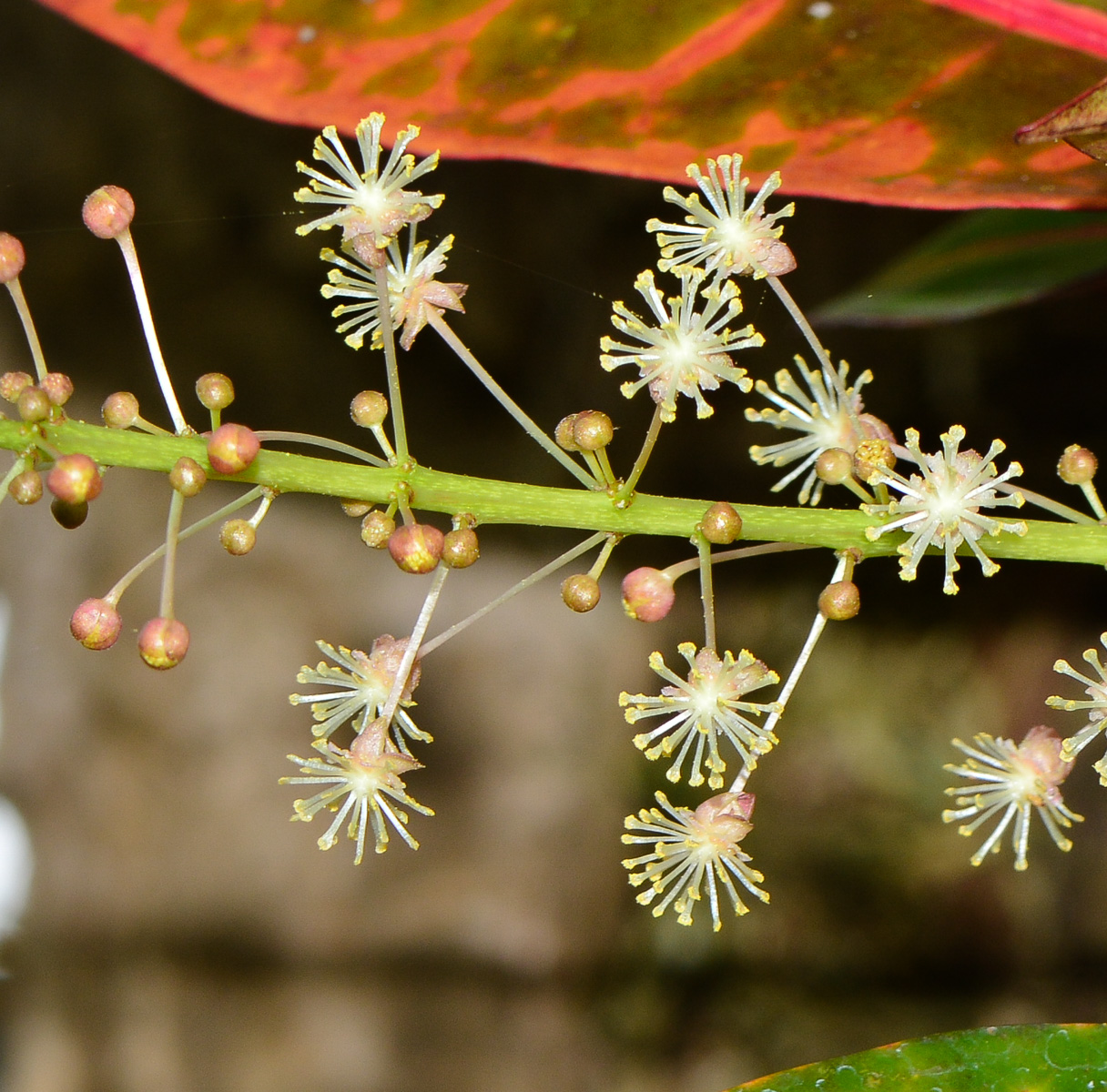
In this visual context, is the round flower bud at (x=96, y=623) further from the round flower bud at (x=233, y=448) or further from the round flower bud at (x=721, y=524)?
the round flower bud at (x=721, y=524)

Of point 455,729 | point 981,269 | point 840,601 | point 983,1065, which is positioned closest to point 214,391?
point 840,601

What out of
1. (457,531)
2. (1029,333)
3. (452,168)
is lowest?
(457,531)

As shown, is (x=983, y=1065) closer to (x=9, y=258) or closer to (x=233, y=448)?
(x=233, y=448)

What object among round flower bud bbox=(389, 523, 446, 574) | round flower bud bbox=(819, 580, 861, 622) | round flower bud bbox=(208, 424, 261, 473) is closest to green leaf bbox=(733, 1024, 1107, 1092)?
round flower bud bbox=(819, 580, 861, 622)

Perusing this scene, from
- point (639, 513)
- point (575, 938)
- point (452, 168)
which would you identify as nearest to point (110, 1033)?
point (575, 938)

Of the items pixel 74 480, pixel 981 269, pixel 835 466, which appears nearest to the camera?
pixel 74 480

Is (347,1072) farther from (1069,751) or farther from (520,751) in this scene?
(1069,751)

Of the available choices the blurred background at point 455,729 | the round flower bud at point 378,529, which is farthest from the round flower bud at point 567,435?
the blurred background at point 455,729
